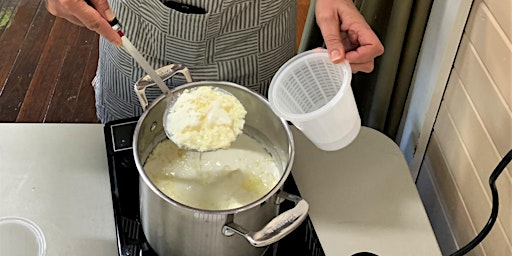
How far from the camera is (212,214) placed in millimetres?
728

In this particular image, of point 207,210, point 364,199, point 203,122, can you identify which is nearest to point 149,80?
point 203,122

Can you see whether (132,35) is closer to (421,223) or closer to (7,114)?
(421,223)

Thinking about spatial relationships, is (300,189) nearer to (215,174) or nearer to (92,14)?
(215,174)

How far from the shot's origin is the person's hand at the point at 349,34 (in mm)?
892

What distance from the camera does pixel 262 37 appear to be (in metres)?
1.03

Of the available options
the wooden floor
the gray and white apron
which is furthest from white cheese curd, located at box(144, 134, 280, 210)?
the wooden floor

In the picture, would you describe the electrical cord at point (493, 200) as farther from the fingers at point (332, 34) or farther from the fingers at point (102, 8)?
the fingers at point (102, 8)

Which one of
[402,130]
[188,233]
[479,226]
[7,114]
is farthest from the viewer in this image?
[7,114]

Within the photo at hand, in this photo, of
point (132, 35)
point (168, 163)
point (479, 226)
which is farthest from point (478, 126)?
point (132, 35)

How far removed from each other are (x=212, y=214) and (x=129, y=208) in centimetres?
21

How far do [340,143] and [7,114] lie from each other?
153cm

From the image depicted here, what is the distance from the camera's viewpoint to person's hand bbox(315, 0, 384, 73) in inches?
35.1

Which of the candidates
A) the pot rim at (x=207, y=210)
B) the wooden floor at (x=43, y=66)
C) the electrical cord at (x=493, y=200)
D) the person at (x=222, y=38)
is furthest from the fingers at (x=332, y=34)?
the wooden floor at (x=43, y=66)

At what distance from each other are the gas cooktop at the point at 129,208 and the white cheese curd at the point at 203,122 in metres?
0.11
